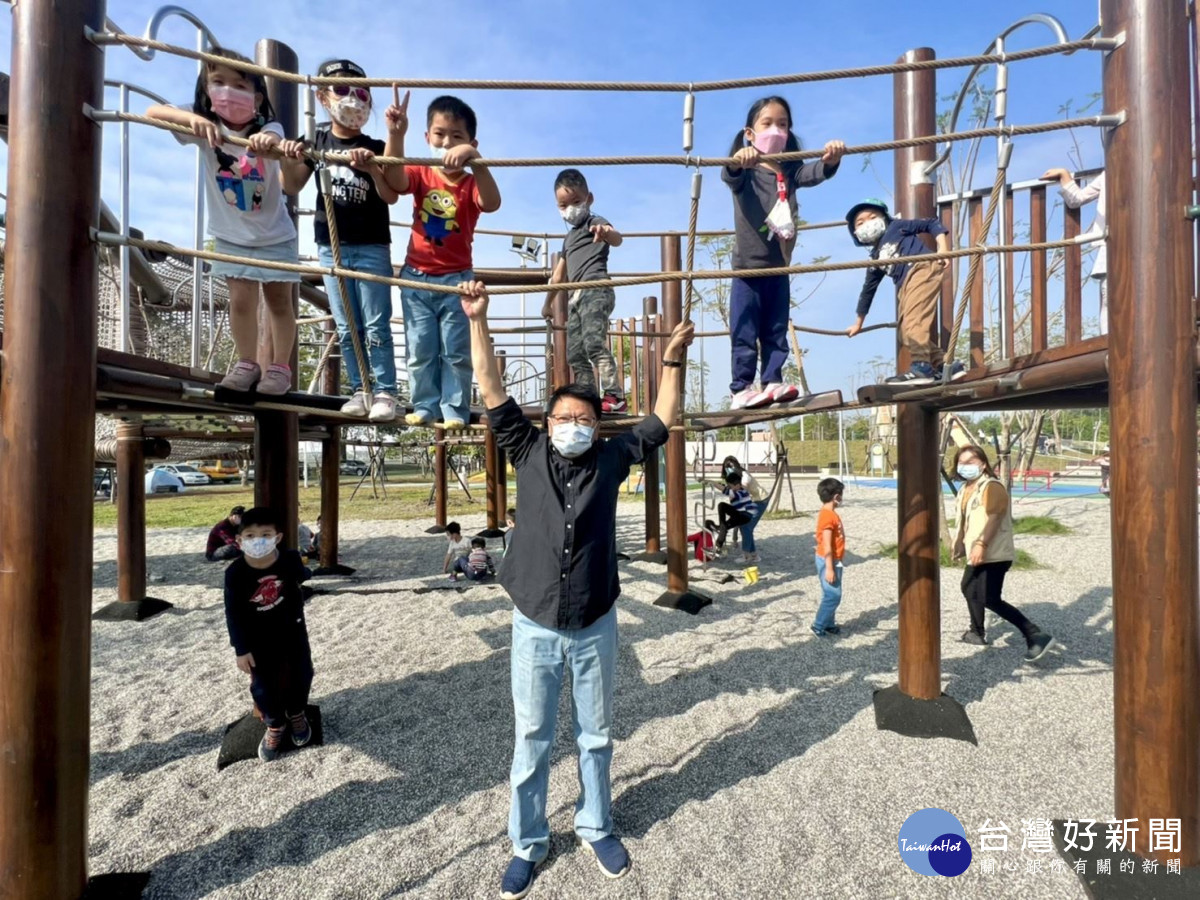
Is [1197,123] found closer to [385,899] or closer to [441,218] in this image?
[441,218]

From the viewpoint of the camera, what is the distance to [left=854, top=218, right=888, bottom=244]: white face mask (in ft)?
13.3

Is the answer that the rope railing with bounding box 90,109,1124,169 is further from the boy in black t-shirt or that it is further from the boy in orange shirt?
the boy in orange shirt

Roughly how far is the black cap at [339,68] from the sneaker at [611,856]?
3747 millimetres

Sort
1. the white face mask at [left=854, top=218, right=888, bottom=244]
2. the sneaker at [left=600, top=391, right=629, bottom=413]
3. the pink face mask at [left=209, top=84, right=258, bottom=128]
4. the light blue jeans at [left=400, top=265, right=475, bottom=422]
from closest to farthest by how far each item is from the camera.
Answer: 1. the pink face mask at [left=209, top=84, right=258, bottom=128]
2. the light blue jeans at [left=400, top=265, right=475, bottom=422]
3. the white face mask at [left=854, top=218, right=888, bottom=244]
4. the sneaker at [left=600, top=391, right=629, bottom=413]

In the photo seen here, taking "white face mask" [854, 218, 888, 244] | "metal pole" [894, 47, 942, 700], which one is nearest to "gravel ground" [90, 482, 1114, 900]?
"metal pole" [894, 47, 942, 700]

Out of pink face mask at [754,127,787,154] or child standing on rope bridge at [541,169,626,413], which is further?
child standing on rope bridge at [541,169,626,413]

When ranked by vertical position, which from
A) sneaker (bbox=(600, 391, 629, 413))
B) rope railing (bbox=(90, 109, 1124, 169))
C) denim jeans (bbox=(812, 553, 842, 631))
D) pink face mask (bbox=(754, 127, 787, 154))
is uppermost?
pink face mask (bbox=(754, 127, 787, 154))

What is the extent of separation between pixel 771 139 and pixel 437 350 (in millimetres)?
2154

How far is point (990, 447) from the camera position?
15.3 metres

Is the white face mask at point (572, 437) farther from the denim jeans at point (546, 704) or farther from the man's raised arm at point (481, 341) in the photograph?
the denim jeans at point (546, 704)

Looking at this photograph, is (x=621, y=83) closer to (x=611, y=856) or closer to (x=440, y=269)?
(x=440, y=269)

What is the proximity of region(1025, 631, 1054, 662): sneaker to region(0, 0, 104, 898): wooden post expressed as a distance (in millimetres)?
6227

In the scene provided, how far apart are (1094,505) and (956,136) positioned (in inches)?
675

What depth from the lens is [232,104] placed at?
3.01m
